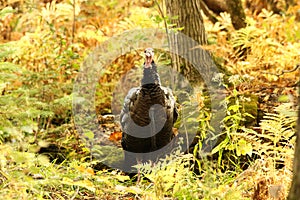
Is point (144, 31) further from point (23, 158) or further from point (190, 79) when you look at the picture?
point (23, 158)

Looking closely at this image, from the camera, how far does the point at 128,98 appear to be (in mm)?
5125

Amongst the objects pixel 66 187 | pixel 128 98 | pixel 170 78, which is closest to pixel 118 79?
pixel 170 78

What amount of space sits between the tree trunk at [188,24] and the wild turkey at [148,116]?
3.31 feet

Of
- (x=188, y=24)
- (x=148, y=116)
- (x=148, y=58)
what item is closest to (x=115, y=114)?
(x=188, y=24)

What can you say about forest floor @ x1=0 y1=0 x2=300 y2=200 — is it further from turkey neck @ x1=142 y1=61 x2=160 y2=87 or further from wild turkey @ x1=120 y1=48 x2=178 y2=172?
turkey neck @ x1=142 y1=61 x2=160 y2=87

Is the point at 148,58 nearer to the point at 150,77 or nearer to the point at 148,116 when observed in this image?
the point at 150,77

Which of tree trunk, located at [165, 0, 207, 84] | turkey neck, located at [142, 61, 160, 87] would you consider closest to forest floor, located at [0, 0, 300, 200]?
tree trunk, located at [165, 0, 207, 84]

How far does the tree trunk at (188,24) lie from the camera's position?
19.6 ft

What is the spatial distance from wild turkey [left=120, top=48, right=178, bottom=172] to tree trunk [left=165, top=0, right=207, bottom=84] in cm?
101

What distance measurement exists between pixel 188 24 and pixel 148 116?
165cm

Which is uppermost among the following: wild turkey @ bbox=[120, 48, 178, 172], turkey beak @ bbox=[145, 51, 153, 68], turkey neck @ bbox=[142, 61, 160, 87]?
turkey beak @ bbox=[145, 51, 153, 68]

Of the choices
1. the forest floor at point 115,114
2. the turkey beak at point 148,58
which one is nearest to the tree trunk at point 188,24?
the forest floor at point 115,114

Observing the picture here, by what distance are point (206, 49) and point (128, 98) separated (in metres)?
1.27

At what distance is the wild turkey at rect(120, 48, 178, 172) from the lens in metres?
4.82
